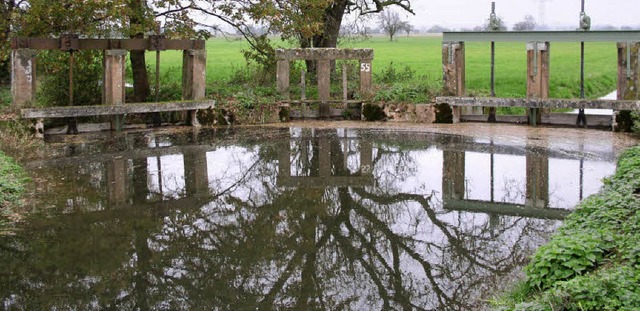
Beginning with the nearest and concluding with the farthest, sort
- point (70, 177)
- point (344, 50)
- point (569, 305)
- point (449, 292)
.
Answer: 1. point (569, 305)
2. point (449, 292)
3. point (70, 177)
4. point (344, 50)

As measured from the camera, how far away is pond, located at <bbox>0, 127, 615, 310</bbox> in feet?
24.0

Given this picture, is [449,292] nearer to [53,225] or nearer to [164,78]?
[53,225]

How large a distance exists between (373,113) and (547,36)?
15.0 ft

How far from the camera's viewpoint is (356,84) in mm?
22688

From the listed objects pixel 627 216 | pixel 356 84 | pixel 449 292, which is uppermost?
pixel 356 84

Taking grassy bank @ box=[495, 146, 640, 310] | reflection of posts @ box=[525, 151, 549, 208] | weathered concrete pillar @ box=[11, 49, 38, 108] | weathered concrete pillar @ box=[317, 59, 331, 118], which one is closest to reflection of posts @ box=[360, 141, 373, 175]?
reflection of posts @ box=[525, 151, 549, 208]

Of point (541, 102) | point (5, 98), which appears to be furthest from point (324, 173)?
point (5, 98)

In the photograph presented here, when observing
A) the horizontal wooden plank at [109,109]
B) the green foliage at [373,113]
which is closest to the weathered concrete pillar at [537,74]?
the green foliage at [373,113]

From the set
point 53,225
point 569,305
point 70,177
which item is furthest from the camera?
point 70,177

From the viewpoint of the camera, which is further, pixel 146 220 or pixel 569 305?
pixel 146 220

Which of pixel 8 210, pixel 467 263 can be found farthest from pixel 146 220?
pixel 467 263

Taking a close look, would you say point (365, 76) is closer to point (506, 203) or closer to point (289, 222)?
point (506, 203)

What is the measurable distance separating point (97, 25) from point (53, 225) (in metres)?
9.36

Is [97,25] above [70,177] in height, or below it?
above
